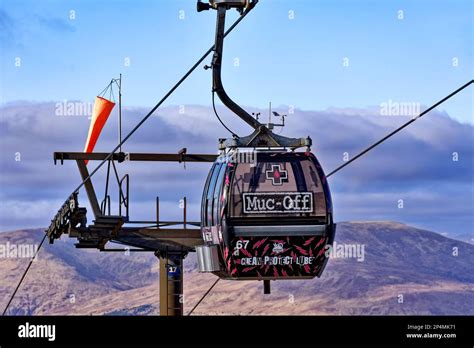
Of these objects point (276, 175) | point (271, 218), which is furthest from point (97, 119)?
point (271, 218)

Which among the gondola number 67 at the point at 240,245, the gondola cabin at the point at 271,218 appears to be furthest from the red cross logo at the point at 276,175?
the gondola number 67 at the point at 240,245

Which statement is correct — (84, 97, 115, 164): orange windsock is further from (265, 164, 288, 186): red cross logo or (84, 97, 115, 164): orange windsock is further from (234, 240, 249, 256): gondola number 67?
(234, 240, 249, 256): gondola number 67

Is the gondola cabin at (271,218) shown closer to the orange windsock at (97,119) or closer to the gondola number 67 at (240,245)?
the gondola number 67 at (240,245)

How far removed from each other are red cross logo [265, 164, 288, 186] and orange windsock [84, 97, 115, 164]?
387 inches

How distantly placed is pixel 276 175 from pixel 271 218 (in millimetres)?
814

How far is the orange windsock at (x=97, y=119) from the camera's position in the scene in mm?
34000

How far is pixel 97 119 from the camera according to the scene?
3453cm

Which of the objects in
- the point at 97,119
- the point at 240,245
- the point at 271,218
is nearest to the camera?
the point at 240,245

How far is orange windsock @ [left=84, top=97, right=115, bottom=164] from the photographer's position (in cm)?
3400

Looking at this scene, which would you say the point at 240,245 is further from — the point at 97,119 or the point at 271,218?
the point at 97,119

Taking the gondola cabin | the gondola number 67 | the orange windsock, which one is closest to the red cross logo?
the gondola cabin
